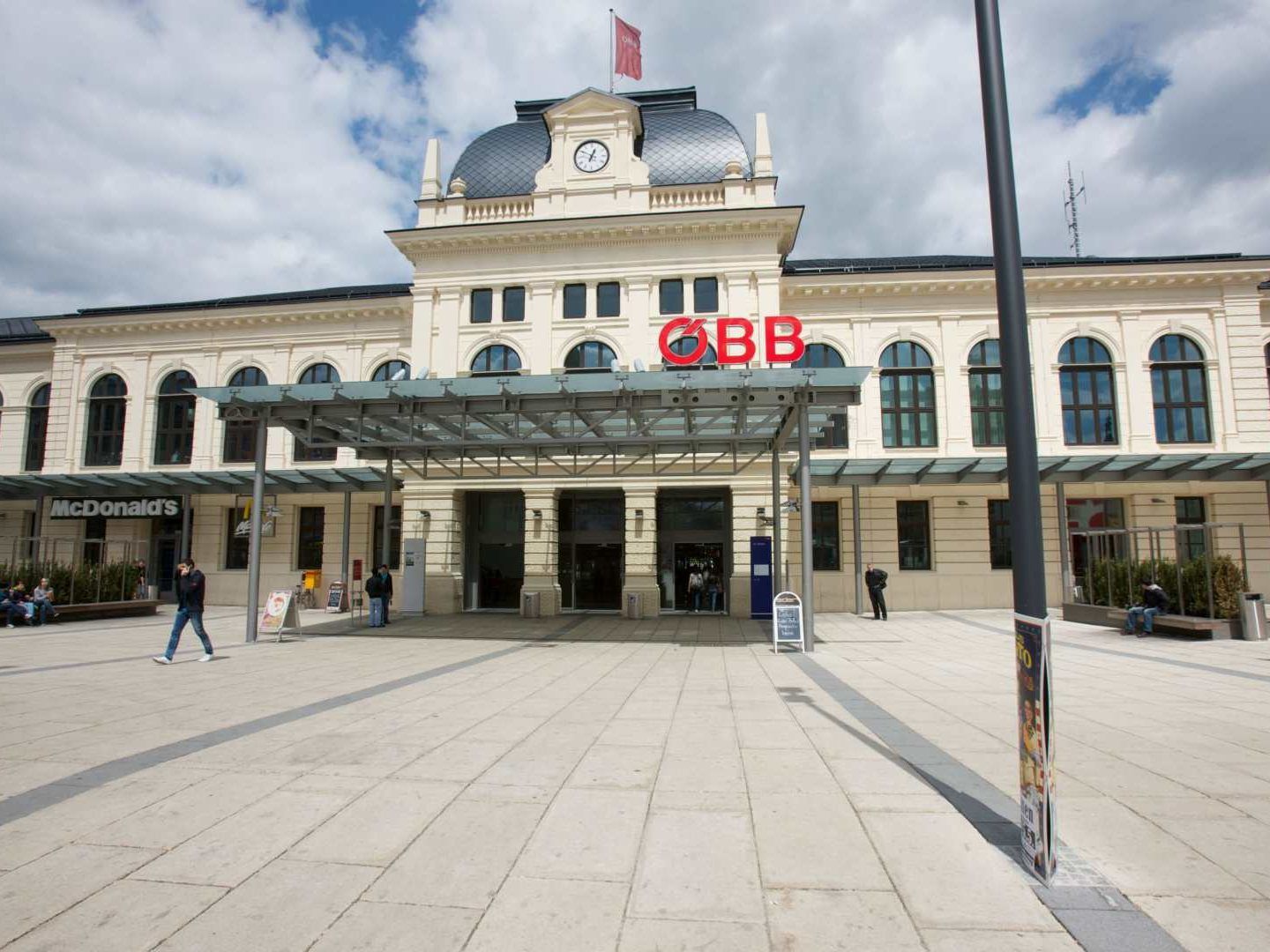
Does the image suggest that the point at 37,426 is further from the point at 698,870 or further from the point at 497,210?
the point at 698,870

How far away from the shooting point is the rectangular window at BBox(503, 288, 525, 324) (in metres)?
25.5

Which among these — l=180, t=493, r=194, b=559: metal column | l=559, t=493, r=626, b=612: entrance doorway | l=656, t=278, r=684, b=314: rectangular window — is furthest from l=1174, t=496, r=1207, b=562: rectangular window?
l=180, t=493, r=194, b=559: metal column

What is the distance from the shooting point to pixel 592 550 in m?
25.7

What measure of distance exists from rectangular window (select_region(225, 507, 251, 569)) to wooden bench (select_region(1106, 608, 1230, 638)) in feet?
95.8

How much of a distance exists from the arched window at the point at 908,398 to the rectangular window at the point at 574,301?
35.6 feet

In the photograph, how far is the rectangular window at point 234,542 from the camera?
27.9m

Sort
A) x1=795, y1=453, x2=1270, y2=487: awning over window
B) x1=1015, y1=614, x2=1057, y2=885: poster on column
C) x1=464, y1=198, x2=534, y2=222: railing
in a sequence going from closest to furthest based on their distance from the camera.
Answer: x1=1015, y1=614, x2=1057, y2=885: poster on column
x1=795, y1=453, x2=1270, y2=487: awning over window
x1=464, y1=198, x2=534, y2=222: railing

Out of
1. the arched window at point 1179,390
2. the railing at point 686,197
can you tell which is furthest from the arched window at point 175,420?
the arched window at point 1179,390

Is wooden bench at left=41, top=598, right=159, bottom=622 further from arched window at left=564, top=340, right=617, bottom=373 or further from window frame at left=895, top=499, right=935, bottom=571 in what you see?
window frame at left=895, top=499, right=935, bottom=571

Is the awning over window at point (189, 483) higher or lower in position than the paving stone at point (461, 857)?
higher

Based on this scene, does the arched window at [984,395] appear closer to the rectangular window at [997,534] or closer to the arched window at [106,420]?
the rectangular window at [997,534]

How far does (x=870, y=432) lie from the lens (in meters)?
25.1

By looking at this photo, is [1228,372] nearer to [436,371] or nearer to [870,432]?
[870,432]

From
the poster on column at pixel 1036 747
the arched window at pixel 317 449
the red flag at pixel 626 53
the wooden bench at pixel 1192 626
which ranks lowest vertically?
the wooden bench at pixel 1192 626
